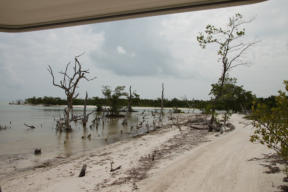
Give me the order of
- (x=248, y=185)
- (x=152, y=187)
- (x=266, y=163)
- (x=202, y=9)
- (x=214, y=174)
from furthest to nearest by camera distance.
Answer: (x=266, y=163) → (x=214, y=174) → (x=152, y=187) → (x=248, y=185) → (x=202, y=9)

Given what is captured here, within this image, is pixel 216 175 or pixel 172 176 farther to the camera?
pixel 172 176

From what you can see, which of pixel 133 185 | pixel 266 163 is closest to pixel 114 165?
pixel 133 185

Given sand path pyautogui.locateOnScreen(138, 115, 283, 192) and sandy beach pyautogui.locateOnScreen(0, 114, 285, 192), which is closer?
sand path pyautogui.locateOnScreen(138, 115, 283, 192)

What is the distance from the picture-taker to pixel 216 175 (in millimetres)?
3574

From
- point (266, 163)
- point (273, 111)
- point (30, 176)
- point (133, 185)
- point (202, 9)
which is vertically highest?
point (202, 9)

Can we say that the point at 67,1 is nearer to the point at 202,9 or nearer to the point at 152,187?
the point at 202,9

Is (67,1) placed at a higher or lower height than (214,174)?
higher

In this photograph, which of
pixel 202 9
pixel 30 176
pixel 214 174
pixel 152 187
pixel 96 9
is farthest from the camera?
pixel 30 176

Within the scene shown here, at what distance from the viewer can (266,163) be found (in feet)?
12.8

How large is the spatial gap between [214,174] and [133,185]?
1643mm

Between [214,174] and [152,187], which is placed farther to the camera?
[214,174]

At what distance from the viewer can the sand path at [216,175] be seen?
121 inches

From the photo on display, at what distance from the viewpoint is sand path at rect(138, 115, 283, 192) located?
10.1 ft

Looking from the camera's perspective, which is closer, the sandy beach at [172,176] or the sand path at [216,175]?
the sand path at [216,175]
